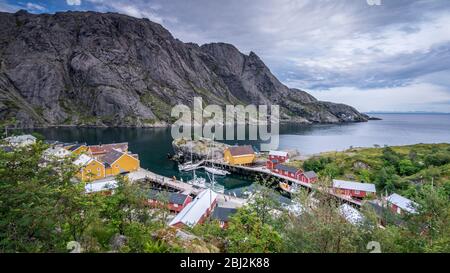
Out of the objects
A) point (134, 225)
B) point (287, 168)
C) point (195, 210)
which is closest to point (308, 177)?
point (287, 168)

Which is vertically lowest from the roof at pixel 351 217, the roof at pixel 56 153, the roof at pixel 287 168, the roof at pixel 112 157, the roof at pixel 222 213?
the roof at pixel 222 213

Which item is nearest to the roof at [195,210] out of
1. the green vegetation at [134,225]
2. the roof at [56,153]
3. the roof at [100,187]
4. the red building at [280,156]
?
the roof at [100,187]

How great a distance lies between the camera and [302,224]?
1263 cm

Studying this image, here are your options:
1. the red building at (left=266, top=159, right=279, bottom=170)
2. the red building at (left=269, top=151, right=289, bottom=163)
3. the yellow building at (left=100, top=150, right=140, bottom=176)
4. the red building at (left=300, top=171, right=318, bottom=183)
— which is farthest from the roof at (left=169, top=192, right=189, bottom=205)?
the red building at (left=269, top=151, right=289, bottom=163)

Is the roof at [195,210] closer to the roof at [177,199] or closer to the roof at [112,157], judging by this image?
the roof at [177,199]

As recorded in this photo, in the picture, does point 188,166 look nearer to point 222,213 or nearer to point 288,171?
Answer: point 288,171

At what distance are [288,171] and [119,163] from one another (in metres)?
37.5

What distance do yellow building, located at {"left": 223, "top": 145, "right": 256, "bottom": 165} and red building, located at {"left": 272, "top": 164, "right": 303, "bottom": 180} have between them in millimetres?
10860

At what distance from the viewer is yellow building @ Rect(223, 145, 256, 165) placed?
235 ft

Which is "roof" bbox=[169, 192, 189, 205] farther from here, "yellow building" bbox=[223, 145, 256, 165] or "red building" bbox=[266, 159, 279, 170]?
"yellow building" bbox=[223, 145, 256, 165]

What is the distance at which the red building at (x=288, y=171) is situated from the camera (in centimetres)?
5731

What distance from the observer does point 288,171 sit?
195 ft

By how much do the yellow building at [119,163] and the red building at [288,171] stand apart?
33054mm
